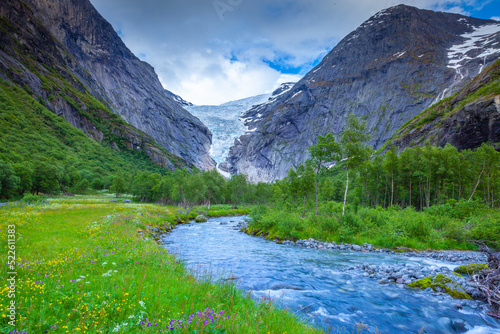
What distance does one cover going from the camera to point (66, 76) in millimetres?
169875

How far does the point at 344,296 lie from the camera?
444 inches

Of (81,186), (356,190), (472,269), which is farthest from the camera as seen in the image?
→ (81,186)

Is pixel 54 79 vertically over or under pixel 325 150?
over

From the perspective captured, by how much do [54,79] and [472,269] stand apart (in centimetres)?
21686

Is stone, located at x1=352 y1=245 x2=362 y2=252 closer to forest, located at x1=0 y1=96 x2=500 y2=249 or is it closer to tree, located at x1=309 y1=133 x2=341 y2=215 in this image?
forest, located at x1=0 y1=96 x2=500 y2=249

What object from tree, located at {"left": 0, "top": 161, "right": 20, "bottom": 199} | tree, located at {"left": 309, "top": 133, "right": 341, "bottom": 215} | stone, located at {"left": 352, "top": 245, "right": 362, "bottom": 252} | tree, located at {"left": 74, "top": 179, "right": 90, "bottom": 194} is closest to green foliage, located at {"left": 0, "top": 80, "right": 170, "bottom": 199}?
tree, located at {"left": 0, "top": 161, "right": 20, "bottom": 199}

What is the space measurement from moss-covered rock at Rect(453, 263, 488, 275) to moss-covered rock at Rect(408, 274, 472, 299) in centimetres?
143

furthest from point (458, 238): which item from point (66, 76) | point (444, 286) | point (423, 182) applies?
point (66, 76)

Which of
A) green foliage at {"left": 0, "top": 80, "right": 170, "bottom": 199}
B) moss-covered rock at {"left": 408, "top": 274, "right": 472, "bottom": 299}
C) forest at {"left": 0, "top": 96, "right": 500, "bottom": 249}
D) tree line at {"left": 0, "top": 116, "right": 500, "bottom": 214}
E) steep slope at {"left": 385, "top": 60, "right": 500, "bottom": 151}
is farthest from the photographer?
green foliage at {"left": 0, "top": 80, "right": 170, "bottom": 199}

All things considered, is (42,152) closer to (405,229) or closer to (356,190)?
(356,190)

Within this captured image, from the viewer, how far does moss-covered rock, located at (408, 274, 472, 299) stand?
1085cm

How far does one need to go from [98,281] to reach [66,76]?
225m

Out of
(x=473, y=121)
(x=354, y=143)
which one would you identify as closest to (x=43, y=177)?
(x=354, y=143)

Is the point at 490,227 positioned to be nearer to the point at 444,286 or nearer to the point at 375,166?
the point at 444,286
